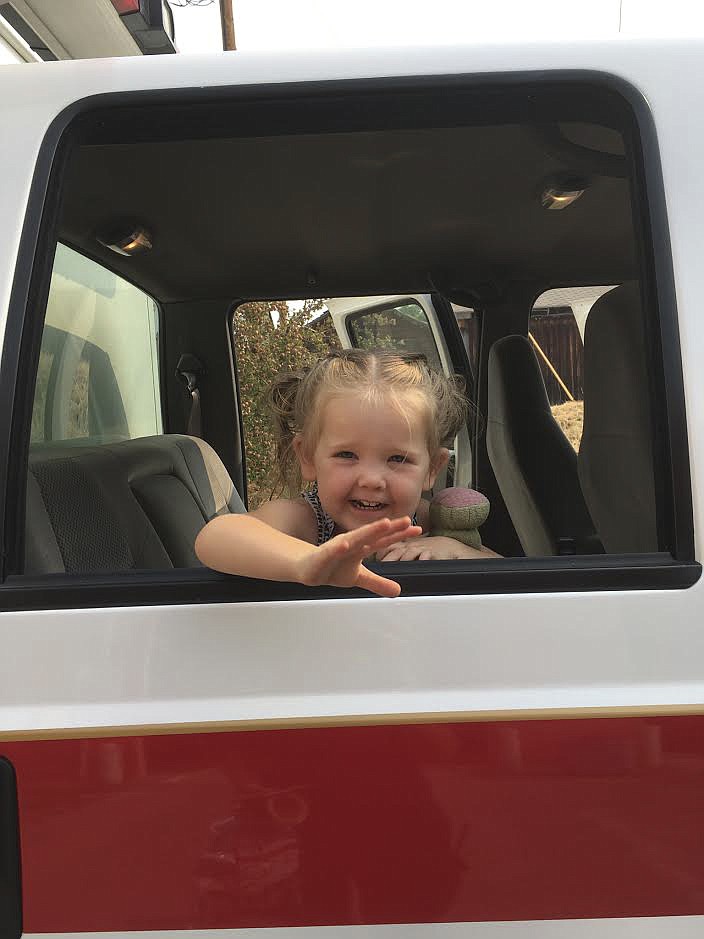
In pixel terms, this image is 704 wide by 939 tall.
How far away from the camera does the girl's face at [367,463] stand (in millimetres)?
1268

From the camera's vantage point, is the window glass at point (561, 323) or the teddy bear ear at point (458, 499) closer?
the teddy bear ear at point (458, 499)

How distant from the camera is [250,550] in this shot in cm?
101

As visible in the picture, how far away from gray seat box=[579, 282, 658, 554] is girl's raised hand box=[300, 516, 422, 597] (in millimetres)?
511

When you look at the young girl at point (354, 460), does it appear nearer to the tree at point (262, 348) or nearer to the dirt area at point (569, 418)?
the dirt area at point (569, 418)

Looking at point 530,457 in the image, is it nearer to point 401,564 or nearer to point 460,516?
point 460,516

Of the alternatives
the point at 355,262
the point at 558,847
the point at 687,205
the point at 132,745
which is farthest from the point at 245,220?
the point at 558,847

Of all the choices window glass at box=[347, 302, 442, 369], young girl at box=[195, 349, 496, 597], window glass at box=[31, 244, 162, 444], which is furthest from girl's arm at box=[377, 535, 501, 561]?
window glass at box=[347, 302, 442, 369]

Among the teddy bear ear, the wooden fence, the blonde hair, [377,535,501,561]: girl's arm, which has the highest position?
the wooden fence

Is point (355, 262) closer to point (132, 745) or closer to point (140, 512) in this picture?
point (140, 512)

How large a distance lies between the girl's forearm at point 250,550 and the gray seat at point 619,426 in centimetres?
56

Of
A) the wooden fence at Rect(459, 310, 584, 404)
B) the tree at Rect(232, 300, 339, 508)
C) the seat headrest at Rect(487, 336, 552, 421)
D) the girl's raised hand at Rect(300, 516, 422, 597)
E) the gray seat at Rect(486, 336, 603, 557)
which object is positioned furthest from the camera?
the tree at Rect(232, 300, 339, 508)

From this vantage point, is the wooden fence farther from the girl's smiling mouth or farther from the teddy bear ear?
the girl's smiling mouth

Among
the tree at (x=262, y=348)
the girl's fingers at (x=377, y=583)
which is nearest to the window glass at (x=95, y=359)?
the tree at (x=262, y=348)

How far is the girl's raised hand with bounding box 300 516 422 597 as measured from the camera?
2.78ft
